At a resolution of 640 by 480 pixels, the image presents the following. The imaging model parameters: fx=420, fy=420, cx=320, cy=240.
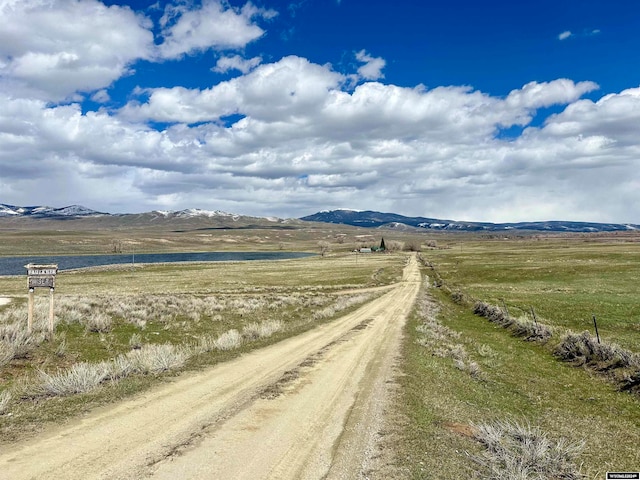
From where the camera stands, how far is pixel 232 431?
9.52m

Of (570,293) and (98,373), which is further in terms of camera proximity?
(570,293)

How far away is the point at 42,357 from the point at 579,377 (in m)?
22.6

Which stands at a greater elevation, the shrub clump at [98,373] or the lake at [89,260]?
the shrub clump at [98,373]

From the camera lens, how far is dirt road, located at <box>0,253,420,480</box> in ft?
25.3

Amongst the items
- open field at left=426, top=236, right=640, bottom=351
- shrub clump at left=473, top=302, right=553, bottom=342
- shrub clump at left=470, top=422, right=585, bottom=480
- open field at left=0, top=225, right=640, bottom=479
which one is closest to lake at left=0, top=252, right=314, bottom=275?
open field at left=426, top=236, right=640, bottom=351

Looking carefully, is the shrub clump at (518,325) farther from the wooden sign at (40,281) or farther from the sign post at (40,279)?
the wooden sign at (40,281)

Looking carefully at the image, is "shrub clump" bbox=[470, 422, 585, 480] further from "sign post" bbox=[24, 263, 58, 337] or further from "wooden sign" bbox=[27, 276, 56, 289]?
"wooden sign" bbox=[27, 276, 56, 289]

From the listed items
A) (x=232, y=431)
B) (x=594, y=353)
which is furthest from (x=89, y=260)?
(x=232, y=431)

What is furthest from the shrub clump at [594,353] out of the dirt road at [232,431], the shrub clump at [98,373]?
the shrub clump at [98,373]

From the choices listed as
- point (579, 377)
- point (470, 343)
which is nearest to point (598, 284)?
point (470, 343)

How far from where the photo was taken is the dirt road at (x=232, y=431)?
7.71m

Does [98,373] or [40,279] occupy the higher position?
[40,279]

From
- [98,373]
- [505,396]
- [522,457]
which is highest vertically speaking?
[522,457]

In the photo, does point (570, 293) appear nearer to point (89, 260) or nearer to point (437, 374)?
point (437, 374)
